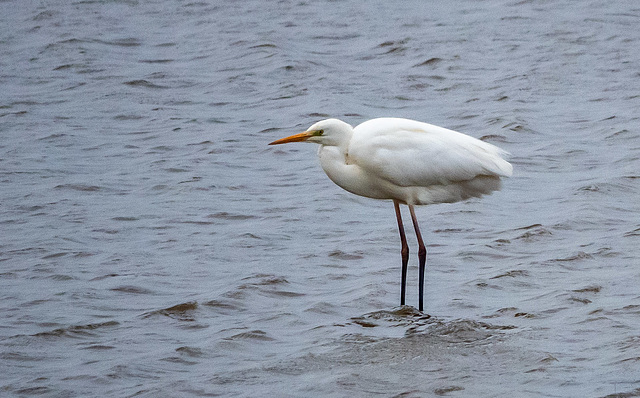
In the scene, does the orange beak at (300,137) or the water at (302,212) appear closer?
the water at (302,212)

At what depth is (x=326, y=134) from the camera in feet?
20.7

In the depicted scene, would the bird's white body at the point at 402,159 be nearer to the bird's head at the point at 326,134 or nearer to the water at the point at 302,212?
the bird's head at the point at 326,134

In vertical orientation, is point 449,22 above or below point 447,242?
above

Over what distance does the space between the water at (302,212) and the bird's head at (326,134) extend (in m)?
1.01

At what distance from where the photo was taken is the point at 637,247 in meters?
6.98

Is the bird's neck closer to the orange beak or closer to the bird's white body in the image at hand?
the bird's white body

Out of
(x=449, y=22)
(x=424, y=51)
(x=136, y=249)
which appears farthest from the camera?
(x=449, y=22)

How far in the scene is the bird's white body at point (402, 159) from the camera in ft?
20.8

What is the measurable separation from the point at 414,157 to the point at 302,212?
2156 mm

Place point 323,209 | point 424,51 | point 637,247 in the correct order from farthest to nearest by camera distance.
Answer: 1. point 424,51
2. point 323,209
3. point 637,247

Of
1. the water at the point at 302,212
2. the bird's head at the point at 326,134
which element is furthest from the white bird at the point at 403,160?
the water at the point at 302,212

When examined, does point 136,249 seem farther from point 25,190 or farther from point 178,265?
point 25,190

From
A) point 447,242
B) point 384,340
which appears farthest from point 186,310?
point 447,242

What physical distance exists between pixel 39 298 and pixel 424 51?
8166 mm
